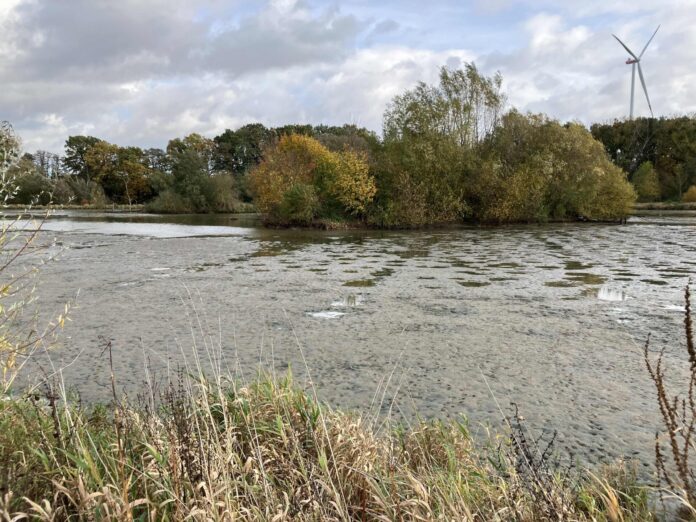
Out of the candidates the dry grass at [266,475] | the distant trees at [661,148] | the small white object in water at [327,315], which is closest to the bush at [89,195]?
the distant trees at [661,148]

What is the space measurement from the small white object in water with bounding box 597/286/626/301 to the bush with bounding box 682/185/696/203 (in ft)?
176

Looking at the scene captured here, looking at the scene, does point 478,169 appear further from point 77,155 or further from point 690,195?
point 77,155

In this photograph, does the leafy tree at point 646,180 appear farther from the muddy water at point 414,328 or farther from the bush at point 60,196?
the bush at point 60,196

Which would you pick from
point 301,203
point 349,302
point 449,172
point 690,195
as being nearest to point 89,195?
point 301,203

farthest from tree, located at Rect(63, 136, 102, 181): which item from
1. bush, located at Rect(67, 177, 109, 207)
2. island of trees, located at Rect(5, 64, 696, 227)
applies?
island of trees, located at Rect(5, 64, 696, 227)

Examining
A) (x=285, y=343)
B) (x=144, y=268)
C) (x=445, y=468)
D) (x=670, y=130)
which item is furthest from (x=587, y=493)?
(x=670, y=130)

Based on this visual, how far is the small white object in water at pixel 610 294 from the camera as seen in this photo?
29.9ft

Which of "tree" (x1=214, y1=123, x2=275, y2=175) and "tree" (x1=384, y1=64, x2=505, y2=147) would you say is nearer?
"tree" (x1=384, y1=64, x2=505, y2=147)

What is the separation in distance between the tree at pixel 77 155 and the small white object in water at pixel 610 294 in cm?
8891

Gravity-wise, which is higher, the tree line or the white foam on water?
the tree line

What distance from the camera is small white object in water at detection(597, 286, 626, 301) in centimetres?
912

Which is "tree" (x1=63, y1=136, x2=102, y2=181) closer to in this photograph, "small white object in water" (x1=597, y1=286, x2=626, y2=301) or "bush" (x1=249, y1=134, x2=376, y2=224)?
"bush" (x1=249, y1=134, x2=376, y2=224)

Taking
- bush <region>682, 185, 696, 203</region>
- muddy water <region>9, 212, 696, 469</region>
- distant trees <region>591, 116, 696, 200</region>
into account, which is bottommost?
muddy water <region>9, 212, 696, 469</region>

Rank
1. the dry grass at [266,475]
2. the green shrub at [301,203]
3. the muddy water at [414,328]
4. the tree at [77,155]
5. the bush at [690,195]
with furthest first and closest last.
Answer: the tree at [77,155] < the bush at [690,195] < the green shrub at [301,203] < the muddy water at [414,328] < the dry grass at [266,475]
